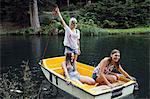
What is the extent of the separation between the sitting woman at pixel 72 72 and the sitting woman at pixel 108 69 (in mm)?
372

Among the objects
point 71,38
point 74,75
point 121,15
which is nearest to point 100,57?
point 74,75

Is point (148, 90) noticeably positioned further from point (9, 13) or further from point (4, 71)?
point (9, 13)

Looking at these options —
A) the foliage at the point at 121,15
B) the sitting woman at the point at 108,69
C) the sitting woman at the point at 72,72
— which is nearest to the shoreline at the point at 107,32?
the foliage at the point at 121,15

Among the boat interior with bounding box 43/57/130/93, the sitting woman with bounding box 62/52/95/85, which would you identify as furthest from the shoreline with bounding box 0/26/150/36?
the sitting woman with bounding box 62/52/95/85

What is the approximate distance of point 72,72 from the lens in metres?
9.91

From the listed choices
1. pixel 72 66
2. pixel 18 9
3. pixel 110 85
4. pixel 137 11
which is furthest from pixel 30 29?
pixel 110 85

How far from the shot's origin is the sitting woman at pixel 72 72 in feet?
30.6

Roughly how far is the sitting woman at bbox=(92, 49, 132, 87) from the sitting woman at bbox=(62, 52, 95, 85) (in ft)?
1.22

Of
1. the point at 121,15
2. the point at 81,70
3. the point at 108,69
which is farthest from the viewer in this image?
the point at 121,15

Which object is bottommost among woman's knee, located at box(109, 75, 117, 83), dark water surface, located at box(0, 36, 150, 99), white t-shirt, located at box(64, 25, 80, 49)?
dark water surface, located at box(0, 36, 150, 99)

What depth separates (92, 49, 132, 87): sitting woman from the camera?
825 centimetres

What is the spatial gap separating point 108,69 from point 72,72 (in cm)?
154

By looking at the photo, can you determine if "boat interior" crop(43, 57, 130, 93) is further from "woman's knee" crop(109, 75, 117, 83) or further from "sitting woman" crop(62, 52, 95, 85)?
"sitting woman" crop(62, 52, 95, 85)

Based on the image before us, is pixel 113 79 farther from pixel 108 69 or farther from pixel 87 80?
pixel 87 80
